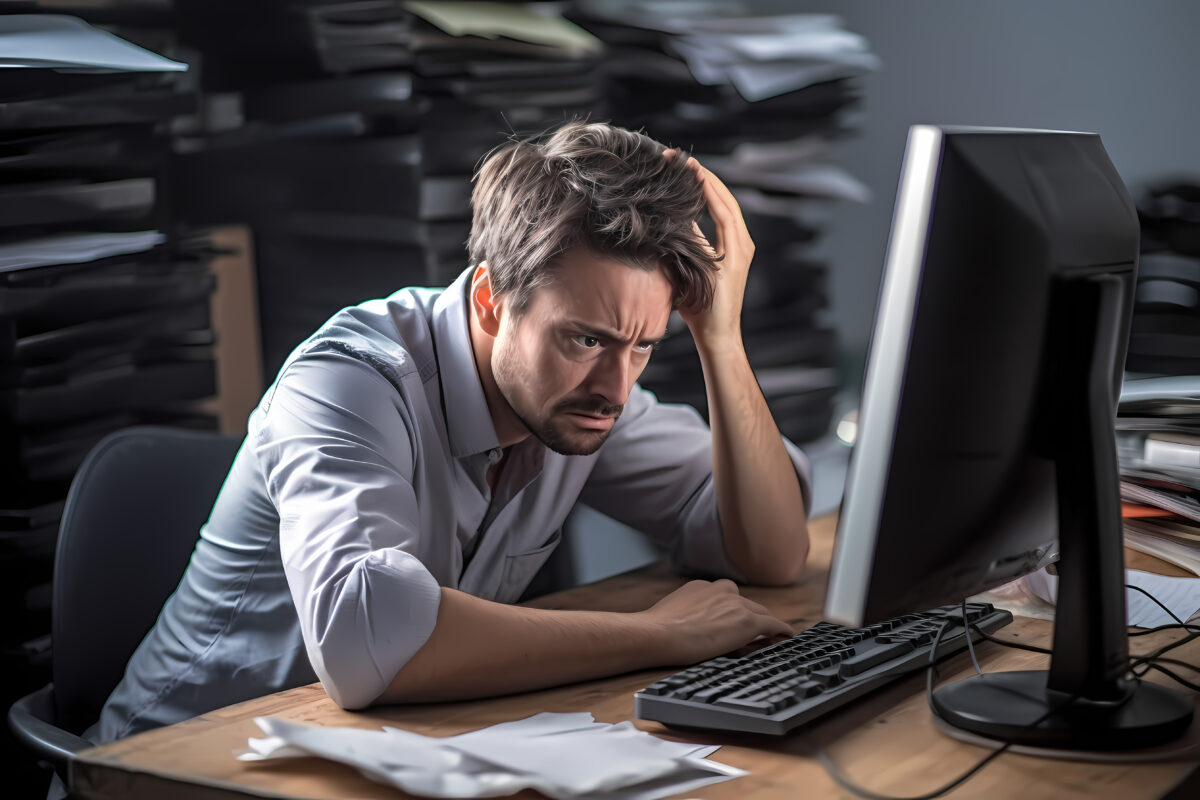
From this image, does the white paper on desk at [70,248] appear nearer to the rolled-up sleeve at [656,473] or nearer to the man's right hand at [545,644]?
the rolled-up sleeve at [656,473]

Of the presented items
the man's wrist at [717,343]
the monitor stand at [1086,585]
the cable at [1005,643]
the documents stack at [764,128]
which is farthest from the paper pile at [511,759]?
the documents stack at [764,128]

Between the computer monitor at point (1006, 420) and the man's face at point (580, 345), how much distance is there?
432 millimetres

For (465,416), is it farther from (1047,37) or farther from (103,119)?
(1047,37)

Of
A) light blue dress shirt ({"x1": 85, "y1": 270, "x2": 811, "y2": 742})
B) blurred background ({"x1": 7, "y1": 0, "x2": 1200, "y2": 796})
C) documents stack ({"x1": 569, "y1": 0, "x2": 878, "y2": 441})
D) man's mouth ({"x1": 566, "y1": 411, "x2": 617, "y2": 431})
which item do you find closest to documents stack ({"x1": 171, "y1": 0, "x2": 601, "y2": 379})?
blurred background ({"x1": 7, "y1": 0, "x2": 1200, "y2": 796})

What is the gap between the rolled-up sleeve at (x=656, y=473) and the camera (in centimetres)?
156

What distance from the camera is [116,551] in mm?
1358

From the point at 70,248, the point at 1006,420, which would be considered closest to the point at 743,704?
the point at 1006,420

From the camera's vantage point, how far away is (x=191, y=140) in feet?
5.65

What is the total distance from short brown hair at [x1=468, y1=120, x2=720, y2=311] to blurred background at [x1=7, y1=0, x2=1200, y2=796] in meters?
0.34

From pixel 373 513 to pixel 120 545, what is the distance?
0.47 m

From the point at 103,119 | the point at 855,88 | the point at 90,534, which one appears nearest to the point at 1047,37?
the point at 855,88

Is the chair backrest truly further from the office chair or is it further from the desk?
the desk

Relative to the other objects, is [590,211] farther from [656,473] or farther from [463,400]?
[656,473]

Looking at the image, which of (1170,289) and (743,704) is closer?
(743,704)
